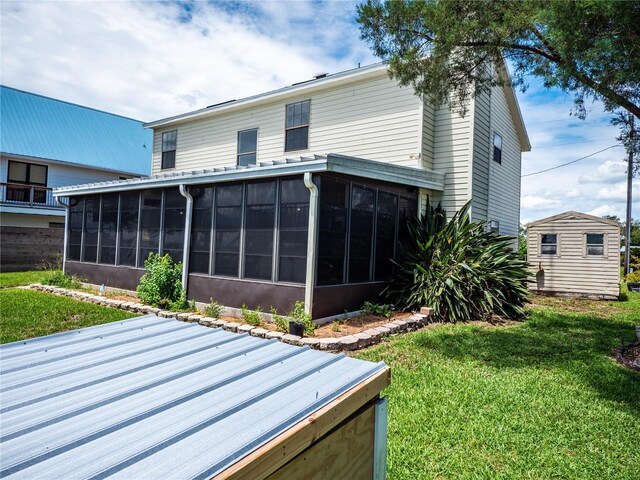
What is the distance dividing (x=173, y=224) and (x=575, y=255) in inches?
485

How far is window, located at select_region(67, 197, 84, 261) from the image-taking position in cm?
1210

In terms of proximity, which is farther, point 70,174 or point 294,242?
point 70,174

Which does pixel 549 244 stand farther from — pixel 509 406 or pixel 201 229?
pixel 201 229

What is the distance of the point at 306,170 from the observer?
672cm

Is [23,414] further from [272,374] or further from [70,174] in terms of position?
[70,174]

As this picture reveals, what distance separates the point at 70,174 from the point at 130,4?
17118 millimetres

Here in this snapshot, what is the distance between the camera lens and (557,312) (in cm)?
939

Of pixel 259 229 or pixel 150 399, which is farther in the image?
pixel 259 229

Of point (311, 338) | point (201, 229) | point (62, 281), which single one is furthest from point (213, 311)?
point (62, 281)

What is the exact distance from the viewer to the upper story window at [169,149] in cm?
1475

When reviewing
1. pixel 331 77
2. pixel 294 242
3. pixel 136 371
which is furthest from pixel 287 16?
pixel 136 371

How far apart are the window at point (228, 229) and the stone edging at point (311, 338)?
1186 mm

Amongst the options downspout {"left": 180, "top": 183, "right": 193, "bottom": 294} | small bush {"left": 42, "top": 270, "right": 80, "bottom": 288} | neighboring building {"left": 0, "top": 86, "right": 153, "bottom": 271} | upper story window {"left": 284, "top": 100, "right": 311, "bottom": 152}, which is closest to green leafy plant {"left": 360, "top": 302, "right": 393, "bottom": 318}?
downspout {"left": 180, "top": 183, "right": 193, "bottom": 294}

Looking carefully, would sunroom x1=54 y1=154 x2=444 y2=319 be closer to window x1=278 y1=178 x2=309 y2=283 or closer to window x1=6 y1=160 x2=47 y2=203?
window x1=278 y1=178 x2=309 y2=283
